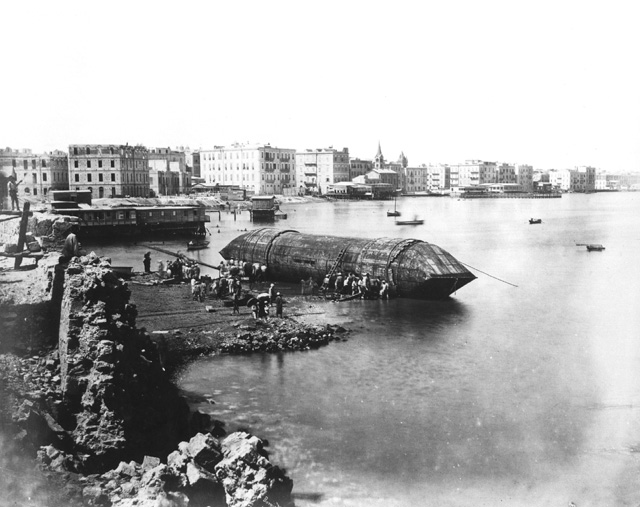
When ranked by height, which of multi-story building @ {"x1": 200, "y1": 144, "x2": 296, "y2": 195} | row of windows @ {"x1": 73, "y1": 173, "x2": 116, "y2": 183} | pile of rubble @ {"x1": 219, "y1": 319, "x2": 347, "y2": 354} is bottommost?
pile of rubble @ {"x1": 219, "y1": 319, "x2": 347, "y2": 354}

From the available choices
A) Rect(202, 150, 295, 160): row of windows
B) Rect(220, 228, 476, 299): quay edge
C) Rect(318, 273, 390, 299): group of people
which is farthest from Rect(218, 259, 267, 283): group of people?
Rect(202, 150, 295, 160): row of windows

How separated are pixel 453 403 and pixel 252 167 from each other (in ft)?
529

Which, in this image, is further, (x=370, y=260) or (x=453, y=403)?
(x=370, y=260)

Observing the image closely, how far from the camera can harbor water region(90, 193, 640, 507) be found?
1440cm

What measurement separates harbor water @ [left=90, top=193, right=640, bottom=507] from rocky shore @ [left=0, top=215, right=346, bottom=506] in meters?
1.94

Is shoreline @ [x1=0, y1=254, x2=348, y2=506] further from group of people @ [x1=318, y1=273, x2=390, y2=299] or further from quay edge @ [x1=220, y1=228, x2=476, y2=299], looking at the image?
quay edge @ [x1=220, y1=228, x2=476, y2=299]

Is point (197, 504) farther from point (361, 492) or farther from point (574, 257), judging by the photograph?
point (574, 257)

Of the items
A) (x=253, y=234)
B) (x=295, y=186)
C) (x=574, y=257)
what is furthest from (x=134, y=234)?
(x=295, y=186)

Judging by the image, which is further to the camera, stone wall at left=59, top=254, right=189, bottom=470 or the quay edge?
the quay edge

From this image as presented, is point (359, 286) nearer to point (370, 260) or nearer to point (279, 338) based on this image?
point (370, 260)

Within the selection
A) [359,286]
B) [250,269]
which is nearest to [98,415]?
[359,286]

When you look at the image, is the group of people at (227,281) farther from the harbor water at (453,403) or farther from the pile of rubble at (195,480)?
the pile of rubble at (195,480)

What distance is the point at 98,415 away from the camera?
14242 mm

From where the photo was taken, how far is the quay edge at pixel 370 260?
3553cm
